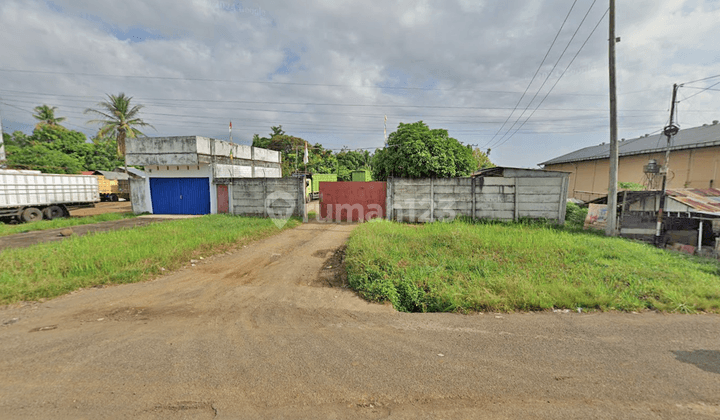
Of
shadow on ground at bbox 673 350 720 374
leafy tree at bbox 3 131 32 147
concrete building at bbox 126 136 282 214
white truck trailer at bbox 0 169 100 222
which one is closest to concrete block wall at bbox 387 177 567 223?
concrete building at bbox 126 136 282 214

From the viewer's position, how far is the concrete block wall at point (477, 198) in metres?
11.1

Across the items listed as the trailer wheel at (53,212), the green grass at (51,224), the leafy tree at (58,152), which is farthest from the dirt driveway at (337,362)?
the leafy tree at (58,152)

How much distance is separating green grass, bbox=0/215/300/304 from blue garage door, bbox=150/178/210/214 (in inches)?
240

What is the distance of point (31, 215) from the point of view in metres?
13.5

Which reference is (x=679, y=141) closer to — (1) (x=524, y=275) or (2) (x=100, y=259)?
(1) (x=524, y=275)

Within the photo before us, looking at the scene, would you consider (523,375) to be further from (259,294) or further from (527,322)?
(259,294)

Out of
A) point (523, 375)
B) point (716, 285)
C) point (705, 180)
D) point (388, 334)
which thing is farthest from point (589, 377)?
point (705, 180)

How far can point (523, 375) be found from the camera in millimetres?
2705

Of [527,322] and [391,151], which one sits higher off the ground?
[391,151]

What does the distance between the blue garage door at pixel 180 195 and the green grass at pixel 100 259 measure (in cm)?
610

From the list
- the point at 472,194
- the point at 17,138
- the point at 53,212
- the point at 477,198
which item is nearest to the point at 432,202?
the point at 472,194

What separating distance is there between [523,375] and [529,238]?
5850 mm

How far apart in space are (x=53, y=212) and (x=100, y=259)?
13.2m

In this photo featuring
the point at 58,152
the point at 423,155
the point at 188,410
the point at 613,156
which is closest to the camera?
the point at 188,410
